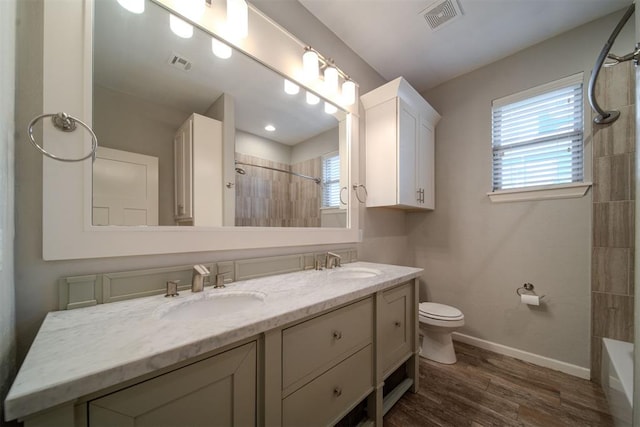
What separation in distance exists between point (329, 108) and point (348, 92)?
221mm

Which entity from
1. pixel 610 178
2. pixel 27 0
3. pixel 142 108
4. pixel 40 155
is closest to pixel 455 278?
pixel 610 178

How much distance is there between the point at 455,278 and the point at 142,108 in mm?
2784

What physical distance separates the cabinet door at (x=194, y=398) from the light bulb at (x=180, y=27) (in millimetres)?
1405

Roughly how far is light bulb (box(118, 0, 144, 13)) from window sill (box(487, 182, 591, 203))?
8.94 feet

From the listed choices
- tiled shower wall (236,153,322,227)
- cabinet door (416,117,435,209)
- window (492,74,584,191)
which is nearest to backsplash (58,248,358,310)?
tiled shower wall (236,153,322,227)

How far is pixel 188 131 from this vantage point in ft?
3.71

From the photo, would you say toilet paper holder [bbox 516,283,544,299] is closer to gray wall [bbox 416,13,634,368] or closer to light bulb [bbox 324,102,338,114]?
gray wall [bbox 416,13,634,368]

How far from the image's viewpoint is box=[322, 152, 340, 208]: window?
1819 millimetres

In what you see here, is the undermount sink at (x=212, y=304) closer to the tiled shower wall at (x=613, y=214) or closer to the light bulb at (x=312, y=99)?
the light bulb at (x=312, y=99)

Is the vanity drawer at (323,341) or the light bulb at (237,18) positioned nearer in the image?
the vanity drawer at (323,341)

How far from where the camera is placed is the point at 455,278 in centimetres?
235

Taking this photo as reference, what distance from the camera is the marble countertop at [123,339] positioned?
17.2 inches

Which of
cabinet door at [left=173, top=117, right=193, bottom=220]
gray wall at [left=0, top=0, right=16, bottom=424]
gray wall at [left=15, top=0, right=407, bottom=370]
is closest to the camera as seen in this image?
gray wall at [left=0, top=0, right=16, bottom=424]

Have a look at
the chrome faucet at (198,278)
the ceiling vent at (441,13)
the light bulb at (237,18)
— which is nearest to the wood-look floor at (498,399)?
the chrome faucet at (198,278)
